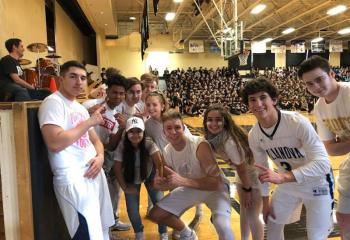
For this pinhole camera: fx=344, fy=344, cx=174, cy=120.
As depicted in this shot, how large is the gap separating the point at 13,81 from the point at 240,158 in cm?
477

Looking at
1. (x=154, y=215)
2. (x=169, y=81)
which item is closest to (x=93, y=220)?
(x=154, y=215)

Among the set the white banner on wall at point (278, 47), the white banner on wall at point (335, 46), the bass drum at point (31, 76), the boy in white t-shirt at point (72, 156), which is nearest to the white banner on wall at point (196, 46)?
the white banner on wall at point (278, 47)

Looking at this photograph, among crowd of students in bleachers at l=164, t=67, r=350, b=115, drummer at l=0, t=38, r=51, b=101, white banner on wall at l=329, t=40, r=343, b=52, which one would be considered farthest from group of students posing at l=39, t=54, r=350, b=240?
white banner on wall at l=329, t=40, r=343, b=52

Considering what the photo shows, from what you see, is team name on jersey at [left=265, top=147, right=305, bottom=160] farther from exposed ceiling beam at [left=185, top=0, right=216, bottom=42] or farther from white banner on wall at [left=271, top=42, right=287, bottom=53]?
white banner on wall at [left=271, top=42, right=287, bottom=53]

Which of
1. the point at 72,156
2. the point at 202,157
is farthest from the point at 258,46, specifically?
the point at 72,156

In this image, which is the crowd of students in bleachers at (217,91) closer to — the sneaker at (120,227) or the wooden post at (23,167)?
the sneaker at (120,227)

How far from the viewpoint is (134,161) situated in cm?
362

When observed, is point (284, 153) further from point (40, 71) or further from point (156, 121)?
point (40, 71)

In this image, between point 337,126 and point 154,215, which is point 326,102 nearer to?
point 337,126

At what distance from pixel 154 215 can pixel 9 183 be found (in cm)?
147

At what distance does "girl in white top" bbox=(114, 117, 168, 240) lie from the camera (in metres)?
3.55

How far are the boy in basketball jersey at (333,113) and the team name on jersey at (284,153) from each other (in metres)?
0.54

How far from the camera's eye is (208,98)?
2219 centimetres

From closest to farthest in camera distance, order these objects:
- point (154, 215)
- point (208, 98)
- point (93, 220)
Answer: point (93, 220) → point (154, 215) → point (208, 98)
